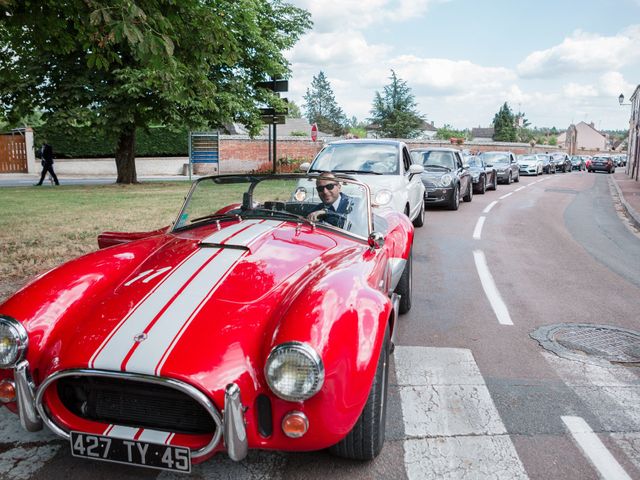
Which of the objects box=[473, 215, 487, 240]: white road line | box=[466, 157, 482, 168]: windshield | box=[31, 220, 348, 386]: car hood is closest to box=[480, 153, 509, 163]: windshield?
box=[466, 157, 482, 168]: windshield

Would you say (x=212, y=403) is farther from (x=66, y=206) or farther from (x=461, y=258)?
(x=66, y=206)

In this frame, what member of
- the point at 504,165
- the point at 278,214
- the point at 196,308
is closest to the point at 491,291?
the point at 278,214

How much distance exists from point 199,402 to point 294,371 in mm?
416

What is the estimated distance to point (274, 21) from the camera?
83.3ft

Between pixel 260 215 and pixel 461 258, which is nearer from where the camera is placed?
pixel 260 215

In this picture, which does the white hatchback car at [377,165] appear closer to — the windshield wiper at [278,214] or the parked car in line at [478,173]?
the windshield wiper at [278,214]

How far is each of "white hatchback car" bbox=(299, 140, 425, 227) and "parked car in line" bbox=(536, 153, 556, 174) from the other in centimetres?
3374

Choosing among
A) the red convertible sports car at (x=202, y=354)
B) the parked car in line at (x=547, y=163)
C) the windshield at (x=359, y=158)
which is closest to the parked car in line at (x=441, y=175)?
the windshield at (x=359, y=158)

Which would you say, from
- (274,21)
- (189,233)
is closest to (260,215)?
(189,233)

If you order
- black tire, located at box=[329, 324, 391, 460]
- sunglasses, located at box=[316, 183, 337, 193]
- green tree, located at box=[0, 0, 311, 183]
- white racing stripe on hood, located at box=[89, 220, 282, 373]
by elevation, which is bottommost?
black tire, located at box=[329, 324, 391, 460]

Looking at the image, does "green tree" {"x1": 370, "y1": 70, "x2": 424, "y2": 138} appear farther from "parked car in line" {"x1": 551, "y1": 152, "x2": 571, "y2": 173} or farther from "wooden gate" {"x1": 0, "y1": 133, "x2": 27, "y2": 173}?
"wooden gate" {"x1": 0, "y1": 133, "x2": 27, "y2": 173}

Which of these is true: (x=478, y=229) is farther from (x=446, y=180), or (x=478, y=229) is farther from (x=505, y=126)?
(x=505, y=126)

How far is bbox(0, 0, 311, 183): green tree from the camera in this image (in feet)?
21.8

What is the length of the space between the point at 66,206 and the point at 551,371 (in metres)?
13.1
